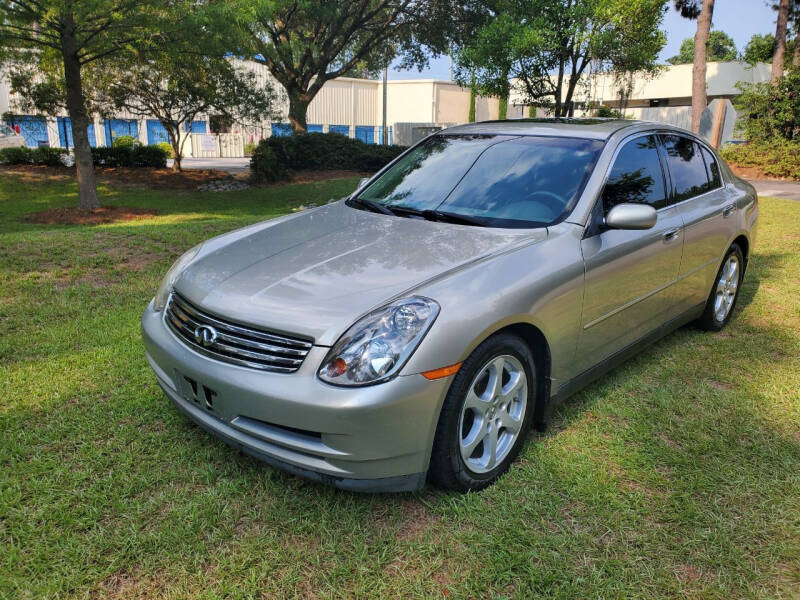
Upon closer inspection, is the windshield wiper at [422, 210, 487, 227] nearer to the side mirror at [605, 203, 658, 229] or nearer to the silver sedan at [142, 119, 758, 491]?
the silver sedan at [142, 119, 758, 491]

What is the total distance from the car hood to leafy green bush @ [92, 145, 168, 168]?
2081 cm

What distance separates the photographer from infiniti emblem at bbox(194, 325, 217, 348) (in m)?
2.55

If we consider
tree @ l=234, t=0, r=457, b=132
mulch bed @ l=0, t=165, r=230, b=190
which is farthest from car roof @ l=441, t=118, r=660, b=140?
mulch bed @ l=0, t=165, r=230, b=190

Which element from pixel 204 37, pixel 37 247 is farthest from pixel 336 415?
pixel 204 37

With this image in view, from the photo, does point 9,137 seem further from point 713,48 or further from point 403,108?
point 713,48

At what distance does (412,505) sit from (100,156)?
22649 millimetres

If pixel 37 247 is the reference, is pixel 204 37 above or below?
above

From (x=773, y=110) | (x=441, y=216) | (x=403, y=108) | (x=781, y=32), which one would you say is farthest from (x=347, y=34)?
(x=403, y=108)

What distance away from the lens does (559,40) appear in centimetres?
1516

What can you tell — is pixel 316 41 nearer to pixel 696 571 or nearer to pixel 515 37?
pixel 515 37

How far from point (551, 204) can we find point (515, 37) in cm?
1275

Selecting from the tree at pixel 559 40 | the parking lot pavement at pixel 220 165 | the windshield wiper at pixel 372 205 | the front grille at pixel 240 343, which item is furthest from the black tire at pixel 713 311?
the parking lot pavement at pixel 220 165

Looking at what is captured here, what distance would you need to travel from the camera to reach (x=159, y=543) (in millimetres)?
2348

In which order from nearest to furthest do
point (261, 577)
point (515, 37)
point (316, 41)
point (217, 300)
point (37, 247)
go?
1. point (261, 577)
2. point (217, 300)
3. point (37, 247)
4. point (515, 37)
5. point (316, 41)
